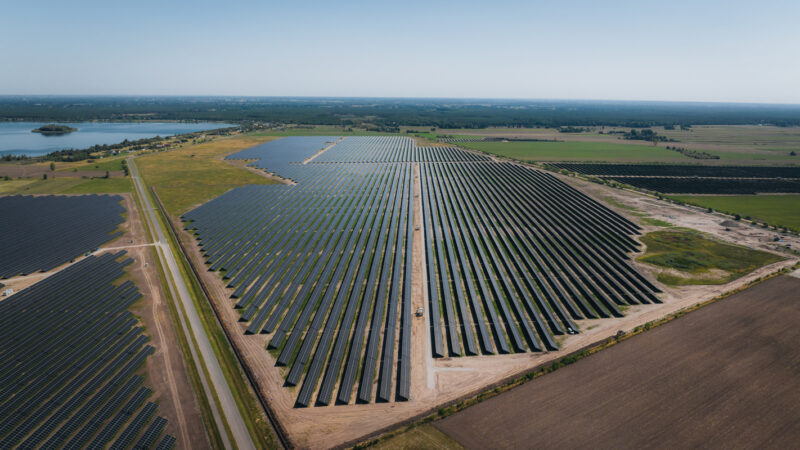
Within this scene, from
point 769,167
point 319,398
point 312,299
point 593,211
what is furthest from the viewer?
point 769,167

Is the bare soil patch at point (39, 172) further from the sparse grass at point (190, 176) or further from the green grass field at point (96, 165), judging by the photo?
the sparse grass at point (190, 176)

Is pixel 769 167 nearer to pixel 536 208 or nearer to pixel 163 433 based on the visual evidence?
pixel 536 208

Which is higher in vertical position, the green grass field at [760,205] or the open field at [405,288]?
the green grass field at [760,205]

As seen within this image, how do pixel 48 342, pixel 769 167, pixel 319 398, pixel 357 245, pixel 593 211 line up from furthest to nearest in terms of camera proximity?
pixel 769 167 < pixel 593 211 < pixel 357 245 < pixel 48 342 < pixel 319 398

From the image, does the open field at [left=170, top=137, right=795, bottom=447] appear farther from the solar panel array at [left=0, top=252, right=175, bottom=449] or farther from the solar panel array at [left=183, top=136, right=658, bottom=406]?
the solar panel array at [left=0, top=252, right=175, bottom=449]

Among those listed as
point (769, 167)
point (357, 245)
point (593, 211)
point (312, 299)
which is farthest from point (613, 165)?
point (312, 299)

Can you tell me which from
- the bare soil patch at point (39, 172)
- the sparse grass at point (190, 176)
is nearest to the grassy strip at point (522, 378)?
the sparse grass at point (190, 176)

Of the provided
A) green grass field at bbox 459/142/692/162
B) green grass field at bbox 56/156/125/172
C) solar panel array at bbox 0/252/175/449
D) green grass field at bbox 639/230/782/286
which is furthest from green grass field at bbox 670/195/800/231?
green grass field at bbox 56/156/125/172
